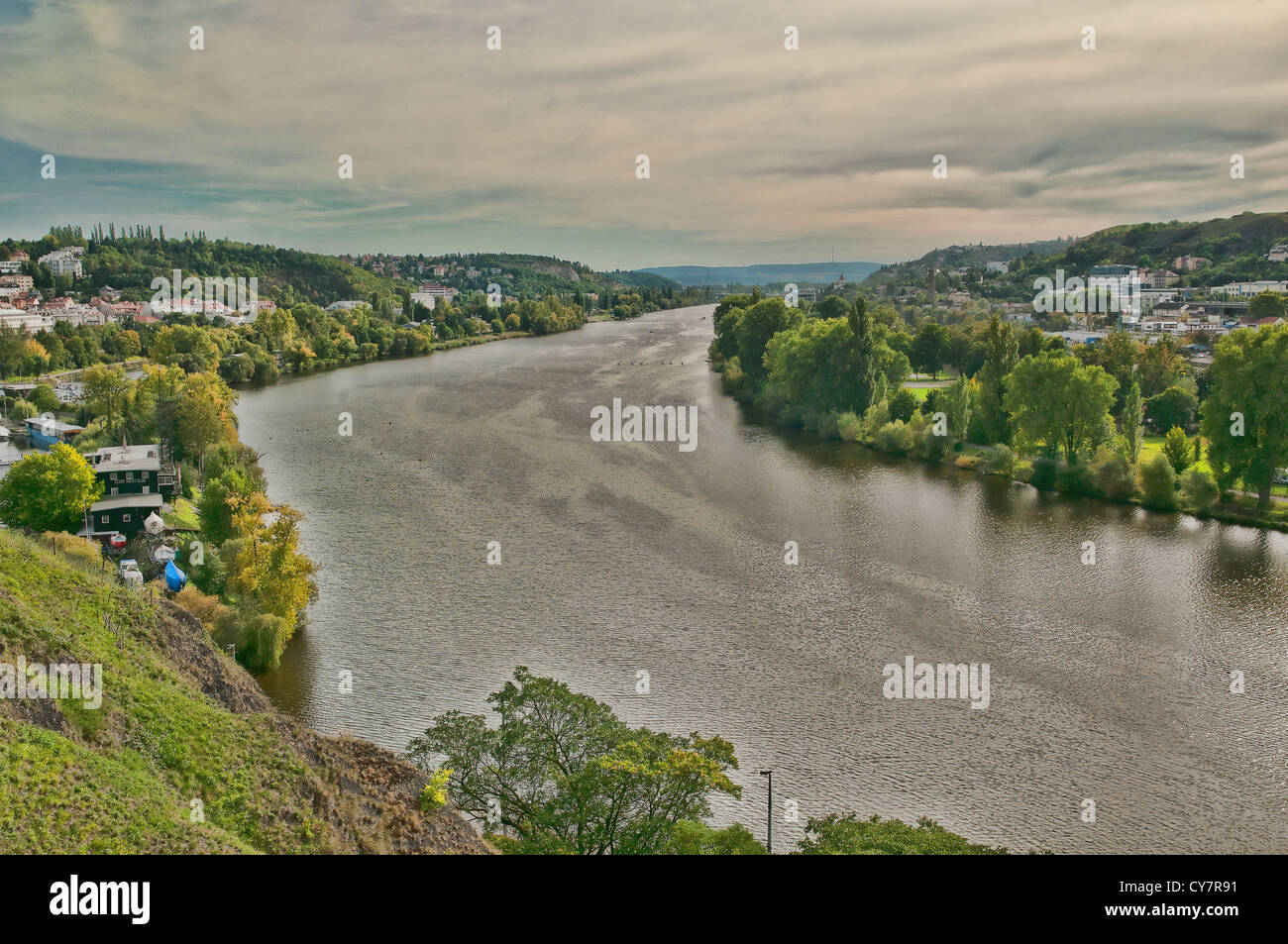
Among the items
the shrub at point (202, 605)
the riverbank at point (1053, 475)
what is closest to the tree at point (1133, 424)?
the riverbank at point (1053, 475)

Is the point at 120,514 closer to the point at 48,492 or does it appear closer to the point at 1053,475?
the point at 48,492

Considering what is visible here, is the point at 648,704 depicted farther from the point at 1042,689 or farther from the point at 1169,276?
the point at 1169,276

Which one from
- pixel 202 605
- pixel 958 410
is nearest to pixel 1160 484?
pixel 958 410

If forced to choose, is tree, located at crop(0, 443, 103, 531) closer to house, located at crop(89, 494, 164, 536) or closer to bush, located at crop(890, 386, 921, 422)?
house, located at crop(89, 494, 164, 536)

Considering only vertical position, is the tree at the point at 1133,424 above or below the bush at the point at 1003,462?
above

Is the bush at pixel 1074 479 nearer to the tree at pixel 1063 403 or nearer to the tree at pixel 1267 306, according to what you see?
the tree at pixel 1063 403
